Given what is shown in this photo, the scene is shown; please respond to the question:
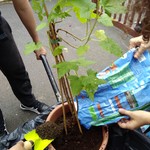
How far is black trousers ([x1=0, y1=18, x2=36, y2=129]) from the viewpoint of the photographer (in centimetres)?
113

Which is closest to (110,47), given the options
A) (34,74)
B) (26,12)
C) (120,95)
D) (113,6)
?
(113,6)

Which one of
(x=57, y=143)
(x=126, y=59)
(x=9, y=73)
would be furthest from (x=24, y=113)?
(x=126, y=59)

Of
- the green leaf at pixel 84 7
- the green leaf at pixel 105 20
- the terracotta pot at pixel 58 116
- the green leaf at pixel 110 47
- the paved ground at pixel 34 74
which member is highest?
the green leaf at pixel 84 7

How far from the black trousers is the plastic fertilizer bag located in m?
0.55

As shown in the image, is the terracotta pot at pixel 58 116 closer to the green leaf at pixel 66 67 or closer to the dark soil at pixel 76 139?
the dark soil at pixel 76 139

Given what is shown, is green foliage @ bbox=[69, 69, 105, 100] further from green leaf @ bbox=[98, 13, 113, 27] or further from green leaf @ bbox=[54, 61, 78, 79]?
green leaf @ bbox=[98, 13, 113, 27]

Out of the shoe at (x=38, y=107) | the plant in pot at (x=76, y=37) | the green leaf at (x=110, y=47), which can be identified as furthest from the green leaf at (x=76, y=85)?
the shoe at (x=38, y=107)

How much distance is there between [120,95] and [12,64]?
2.24 ft

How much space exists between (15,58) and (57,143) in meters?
0.61

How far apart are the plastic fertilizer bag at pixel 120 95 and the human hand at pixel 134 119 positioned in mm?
25

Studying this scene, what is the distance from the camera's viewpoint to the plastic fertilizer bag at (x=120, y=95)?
2.60 feet

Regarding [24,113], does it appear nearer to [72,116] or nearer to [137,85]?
[72,116]

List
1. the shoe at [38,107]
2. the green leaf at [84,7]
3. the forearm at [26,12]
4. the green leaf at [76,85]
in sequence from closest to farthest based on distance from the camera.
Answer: the green leaf at [84,7]
the green leaf at [76,85]
the forearm at [26,12]
the shoe at [38,107]

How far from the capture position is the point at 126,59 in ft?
2.86
